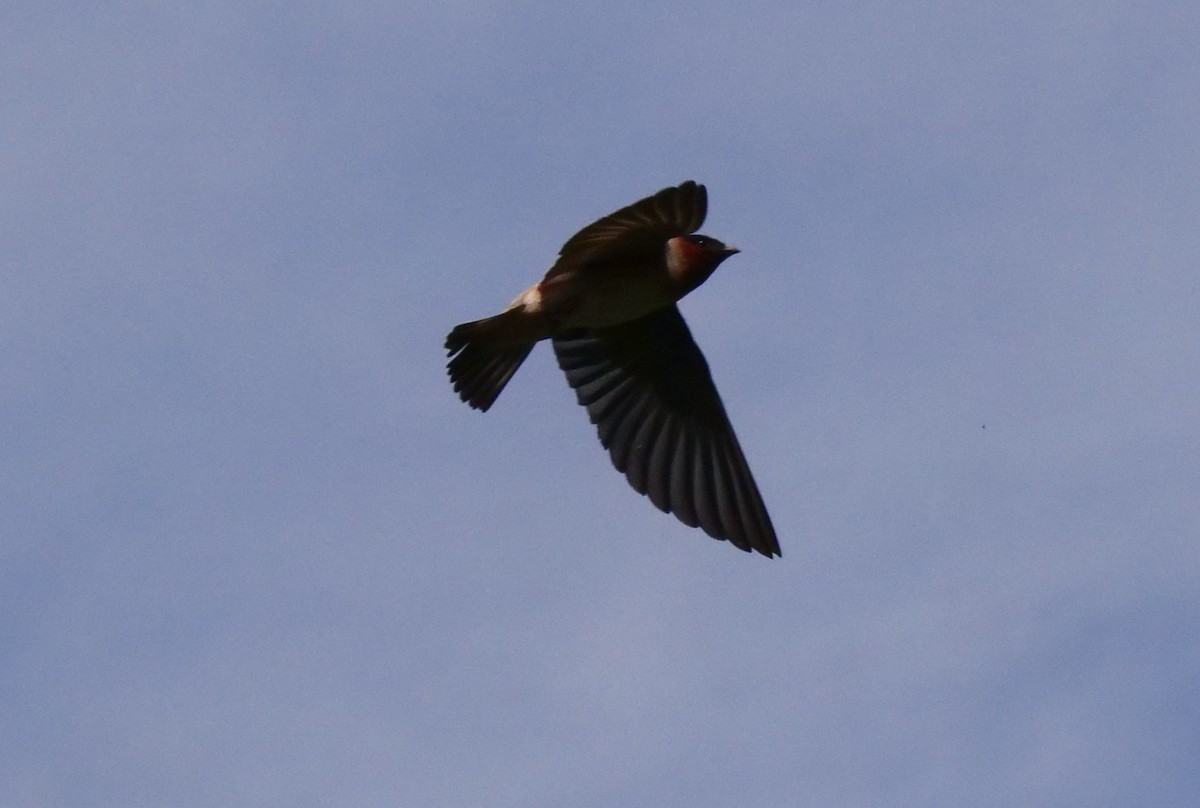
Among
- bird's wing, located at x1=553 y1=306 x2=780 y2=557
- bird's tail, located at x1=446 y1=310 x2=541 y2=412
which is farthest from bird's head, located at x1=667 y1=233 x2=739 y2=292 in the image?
bird's wing, located at x1=553 y1=306 x2=780 y2=557

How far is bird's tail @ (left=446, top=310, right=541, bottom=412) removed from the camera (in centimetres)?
748

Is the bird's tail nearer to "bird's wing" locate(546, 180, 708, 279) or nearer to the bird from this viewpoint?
the bird

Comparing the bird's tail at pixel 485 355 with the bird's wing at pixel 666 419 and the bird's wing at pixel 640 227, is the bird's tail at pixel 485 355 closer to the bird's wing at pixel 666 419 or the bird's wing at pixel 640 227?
the bird's wing at pixel 640 227

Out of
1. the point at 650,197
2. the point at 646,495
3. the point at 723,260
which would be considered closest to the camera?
the point at 650,197

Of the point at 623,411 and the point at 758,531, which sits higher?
the point at 623,411

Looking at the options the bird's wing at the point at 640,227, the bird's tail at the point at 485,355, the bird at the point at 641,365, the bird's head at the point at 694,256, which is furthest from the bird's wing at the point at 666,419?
the bird's wing at the point at 640,227

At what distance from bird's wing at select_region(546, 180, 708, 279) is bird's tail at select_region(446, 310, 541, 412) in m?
0.33

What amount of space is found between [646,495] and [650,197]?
1.93 metres

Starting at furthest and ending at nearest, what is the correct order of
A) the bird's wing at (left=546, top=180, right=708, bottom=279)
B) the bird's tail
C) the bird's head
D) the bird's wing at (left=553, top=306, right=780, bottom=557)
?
the bird's wing at (left=553, top=306, right=780, bottom=557) → the bird's tail → the bird's head → the bird's wing at (left=546, top=180, right=708, bottom=279)

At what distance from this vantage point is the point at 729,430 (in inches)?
336

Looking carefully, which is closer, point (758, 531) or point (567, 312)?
point (567, 312)

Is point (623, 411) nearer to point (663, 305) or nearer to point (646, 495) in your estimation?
point (646, 495)

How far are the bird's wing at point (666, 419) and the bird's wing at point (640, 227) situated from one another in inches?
41.5

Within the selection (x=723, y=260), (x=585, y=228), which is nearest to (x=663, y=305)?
(x=723, y=260)
